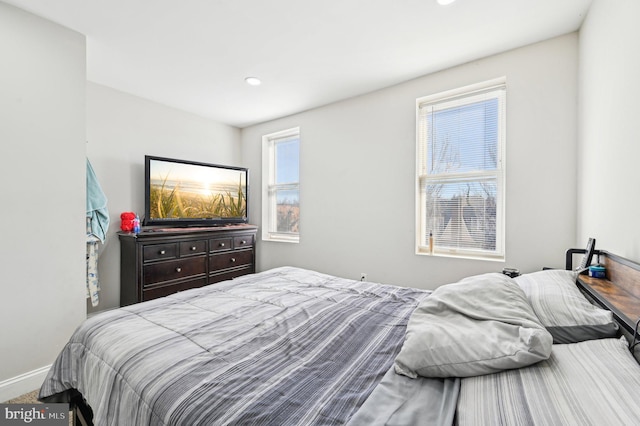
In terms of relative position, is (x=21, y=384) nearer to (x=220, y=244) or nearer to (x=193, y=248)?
(x=193, y=248)

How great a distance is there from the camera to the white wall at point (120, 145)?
3.06 meters

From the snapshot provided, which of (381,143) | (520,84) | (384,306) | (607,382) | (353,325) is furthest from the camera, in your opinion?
(381,143)

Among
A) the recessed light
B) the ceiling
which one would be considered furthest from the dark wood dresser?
the recessed light

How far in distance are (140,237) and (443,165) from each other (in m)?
3.25

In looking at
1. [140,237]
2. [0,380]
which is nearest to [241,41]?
[140,237]

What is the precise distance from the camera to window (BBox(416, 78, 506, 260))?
2.61 meters

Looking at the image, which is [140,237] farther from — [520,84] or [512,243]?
[520,84]

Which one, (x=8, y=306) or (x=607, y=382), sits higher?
(x=607, y=382)

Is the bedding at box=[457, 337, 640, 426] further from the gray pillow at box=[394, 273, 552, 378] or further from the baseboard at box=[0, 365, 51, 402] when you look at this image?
the baseboard at box=[0, 365, 51, 402]

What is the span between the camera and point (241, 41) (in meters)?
2.31

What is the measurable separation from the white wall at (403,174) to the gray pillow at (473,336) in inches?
66.8

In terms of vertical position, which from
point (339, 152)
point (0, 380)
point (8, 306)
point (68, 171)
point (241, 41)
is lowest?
point (0, 380)

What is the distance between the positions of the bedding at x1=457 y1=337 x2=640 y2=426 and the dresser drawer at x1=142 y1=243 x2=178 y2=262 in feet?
10.2

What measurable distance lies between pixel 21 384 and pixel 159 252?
4.52 feet
